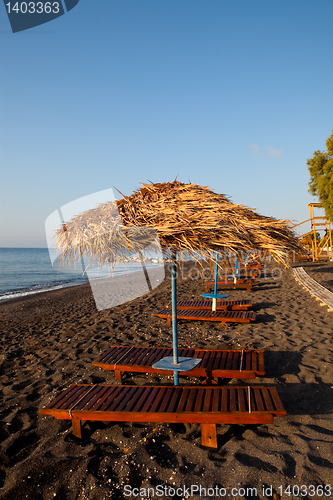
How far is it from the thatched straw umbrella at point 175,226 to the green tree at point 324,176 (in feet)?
53.4

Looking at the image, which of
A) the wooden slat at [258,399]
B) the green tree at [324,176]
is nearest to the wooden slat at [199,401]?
the wooden slat at [258,399]

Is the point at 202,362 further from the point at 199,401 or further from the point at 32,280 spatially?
the point at 32,280

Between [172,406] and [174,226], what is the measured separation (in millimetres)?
1824

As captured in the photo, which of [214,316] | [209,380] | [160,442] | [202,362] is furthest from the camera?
[214,316]

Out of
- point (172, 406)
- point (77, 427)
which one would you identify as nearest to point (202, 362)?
point (172, 406)

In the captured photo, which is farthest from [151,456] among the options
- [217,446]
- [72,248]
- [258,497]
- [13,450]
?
[72,248]

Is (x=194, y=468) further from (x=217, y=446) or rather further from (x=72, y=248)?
(x=72, y=248)

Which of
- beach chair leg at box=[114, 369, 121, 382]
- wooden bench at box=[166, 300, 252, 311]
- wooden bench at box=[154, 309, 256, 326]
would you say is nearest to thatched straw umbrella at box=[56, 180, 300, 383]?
beach chair leg at box=[114, 369, 121, 382]

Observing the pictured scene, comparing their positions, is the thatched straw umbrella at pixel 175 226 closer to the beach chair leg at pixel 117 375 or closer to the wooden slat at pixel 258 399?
the wooden slat at pixel 258 399

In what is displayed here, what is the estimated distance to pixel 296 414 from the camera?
317 centimetres

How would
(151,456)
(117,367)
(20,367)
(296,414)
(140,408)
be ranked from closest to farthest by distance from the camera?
(151,456) < (140,408) < (296,414) < (117,367) < (20,367)

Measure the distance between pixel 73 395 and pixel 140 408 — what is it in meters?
0.91

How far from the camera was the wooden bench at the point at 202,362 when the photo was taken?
3.77 meters

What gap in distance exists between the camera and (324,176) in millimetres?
17578
